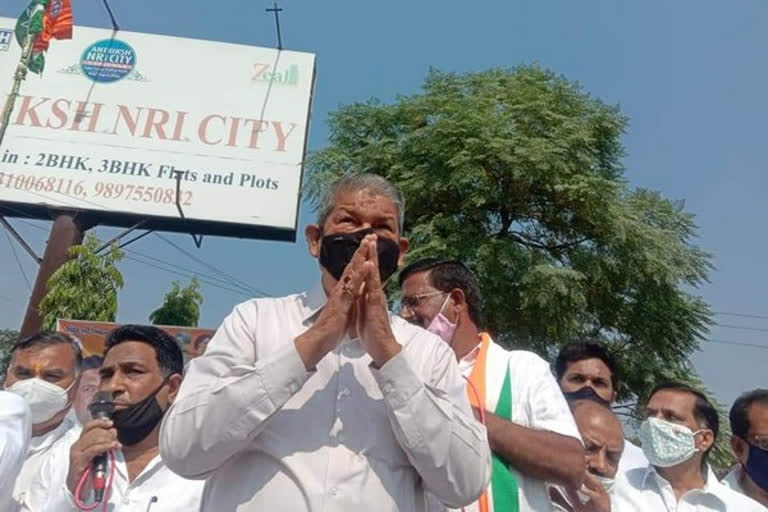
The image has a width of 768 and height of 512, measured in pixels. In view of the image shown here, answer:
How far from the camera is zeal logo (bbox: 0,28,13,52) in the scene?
14055 mm

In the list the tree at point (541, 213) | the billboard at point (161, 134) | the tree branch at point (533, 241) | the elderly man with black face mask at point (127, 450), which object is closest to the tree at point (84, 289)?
the billboard at point (161, 134)

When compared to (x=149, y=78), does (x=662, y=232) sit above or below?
below

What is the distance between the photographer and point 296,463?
146cm

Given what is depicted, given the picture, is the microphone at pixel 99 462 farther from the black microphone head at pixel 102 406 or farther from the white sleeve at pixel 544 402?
the white sleeve at pixel 544 402

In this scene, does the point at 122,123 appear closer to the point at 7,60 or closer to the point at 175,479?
the point at 7,60

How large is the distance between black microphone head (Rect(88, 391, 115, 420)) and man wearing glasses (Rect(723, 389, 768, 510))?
2.86 metres

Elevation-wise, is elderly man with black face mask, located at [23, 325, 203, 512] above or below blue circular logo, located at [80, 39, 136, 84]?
below

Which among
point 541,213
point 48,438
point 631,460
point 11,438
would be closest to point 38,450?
point 48,438

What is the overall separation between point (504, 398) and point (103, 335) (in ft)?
22.7

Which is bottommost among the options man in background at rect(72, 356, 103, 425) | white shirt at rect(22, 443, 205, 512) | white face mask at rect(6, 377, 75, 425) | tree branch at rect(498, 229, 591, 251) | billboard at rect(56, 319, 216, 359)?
white shirt at rect(22, 443, 205, 512)

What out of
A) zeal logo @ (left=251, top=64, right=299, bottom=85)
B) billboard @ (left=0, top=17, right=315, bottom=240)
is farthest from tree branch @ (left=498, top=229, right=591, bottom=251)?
zeal logo @ (left=251, top=64, right=299, bottom=85)

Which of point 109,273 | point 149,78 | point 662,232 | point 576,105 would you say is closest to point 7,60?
point 149,78

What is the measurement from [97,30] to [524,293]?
10.5 metres

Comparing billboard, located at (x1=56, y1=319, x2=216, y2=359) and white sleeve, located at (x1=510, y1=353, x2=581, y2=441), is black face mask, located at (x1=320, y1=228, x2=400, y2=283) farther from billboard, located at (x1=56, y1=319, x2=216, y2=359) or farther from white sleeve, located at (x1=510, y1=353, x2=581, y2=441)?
billboard, located at (x1=56, y1=319, x2=216, y2=359)
